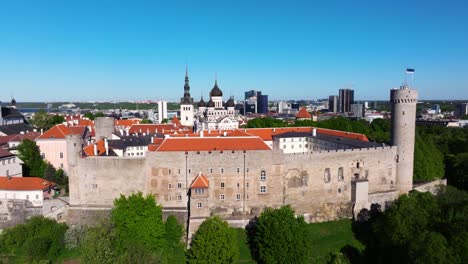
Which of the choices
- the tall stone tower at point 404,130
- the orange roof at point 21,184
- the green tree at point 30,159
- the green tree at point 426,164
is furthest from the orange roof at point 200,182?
the green tree at point 426,164

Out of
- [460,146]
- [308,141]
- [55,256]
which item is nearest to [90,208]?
[55,256]

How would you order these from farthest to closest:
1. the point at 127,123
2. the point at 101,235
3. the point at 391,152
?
the point at 127,123 → the point at 391,152 → the point at 101,235

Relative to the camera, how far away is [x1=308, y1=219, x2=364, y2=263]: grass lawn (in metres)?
37.2

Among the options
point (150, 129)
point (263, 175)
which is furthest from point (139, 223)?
point (150, 129)

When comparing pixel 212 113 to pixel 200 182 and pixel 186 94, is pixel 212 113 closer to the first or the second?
pixel 186 94

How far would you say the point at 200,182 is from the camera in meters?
38.2

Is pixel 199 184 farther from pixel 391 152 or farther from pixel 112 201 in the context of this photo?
pixel 391 152

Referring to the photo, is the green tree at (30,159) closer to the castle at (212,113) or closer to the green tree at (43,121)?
the castle at (212,113)

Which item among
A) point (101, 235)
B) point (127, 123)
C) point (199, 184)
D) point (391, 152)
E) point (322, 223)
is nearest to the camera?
point (101, 235)

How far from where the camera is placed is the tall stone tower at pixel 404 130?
44438 millimetres

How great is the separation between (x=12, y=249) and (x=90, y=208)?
7.56 metres

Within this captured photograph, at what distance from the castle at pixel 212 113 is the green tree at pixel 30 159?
30.2m

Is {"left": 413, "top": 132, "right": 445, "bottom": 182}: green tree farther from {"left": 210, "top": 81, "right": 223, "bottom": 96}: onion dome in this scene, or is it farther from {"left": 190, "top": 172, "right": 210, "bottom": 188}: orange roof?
{"left": 210, "top": 81, "right": 223, "bottom": 96}: onion dome

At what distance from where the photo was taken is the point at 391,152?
1781 inches
